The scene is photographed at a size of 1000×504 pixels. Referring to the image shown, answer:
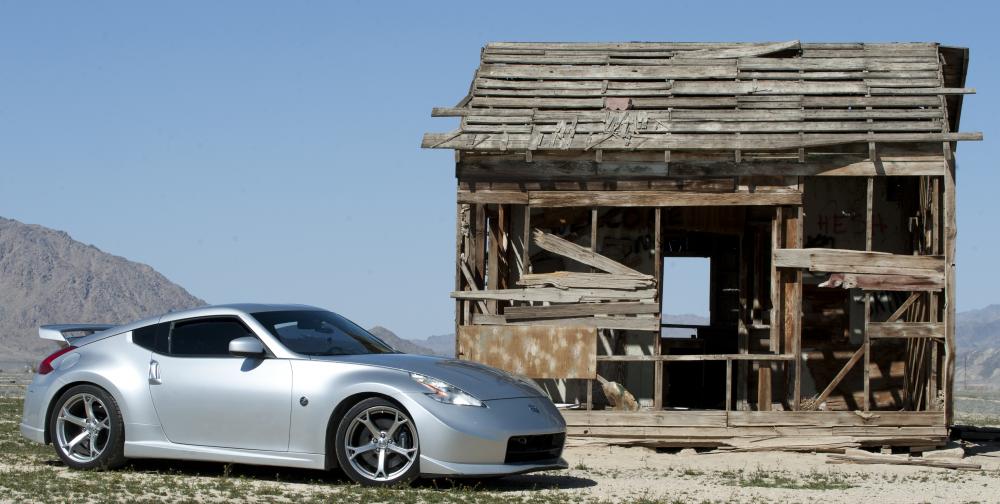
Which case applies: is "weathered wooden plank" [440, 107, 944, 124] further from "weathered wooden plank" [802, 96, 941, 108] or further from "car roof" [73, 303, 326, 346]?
"car roof" [73, 303, 326, 346]

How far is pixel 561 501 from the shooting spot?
948 cm

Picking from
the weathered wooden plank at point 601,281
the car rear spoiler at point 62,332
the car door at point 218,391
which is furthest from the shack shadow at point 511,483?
the weathered wooden plank at point 601,281

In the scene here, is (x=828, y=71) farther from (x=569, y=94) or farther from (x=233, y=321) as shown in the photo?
(x=233, y=321)

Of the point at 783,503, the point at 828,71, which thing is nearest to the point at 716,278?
the point at 828,71

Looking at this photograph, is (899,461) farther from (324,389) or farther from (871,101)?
(324,389)

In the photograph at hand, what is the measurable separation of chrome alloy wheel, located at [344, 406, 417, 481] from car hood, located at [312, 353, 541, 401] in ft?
1.25

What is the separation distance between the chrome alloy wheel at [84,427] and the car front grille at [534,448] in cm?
331

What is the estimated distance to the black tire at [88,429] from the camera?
1069 cm

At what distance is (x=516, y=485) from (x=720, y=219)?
9.63 m

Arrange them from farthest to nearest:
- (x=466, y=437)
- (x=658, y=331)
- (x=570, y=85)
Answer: (x=570, y=85)
(x=658, y=331)
(x=466, y=437)

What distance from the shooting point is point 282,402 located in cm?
1014

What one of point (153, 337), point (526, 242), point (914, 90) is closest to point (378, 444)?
point (153, 337)

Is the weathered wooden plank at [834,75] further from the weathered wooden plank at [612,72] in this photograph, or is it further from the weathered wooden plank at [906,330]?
the weathered wooden plank at [906,330]

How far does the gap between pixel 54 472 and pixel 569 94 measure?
9531 mm
